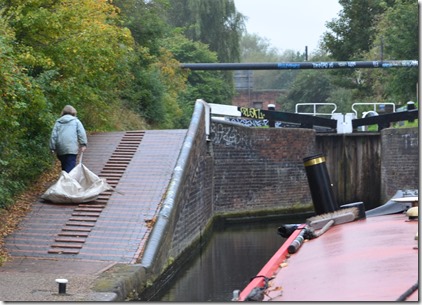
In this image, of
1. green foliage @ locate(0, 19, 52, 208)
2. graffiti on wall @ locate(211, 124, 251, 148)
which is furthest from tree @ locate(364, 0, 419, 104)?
green foliage @ locate(0, 19, 52, 208)

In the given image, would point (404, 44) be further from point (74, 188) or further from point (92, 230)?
point (92, 230)

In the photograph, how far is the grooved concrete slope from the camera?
12008 millimetres

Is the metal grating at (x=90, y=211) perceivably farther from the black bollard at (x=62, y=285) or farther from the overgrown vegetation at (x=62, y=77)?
the black bollard at (x=62, y=285)

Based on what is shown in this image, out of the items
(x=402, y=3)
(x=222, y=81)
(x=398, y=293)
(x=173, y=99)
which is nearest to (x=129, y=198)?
(x=398, y=293)

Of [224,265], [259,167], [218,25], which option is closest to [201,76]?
[218,25]

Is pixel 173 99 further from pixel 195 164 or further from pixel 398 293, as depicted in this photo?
pixel 398 293

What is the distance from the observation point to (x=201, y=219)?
1803 centimetres

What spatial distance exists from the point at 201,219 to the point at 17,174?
5017mm

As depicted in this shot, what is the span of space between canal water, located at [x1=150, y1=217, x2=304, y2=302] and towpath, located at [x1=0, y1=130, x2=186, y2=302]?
1009mm

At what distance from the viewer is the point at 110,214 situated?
43.9 ft

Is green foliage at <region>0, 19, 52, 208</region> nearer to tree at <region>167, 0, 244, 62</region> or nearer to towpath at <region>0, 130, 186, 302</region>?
towpath at <region>0, 130, 186, 302</region>

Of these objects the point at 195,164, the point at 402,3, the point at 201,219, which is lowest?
the point at 201,219

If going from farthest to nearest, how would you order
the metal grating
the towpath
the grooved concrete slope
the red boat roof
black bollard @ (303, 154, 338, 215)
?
1. the metal grating
2. the grooved concrete slope
3. black bollard @ (303, 154, 338, 215)
4. the towpath
5. the red boat roof

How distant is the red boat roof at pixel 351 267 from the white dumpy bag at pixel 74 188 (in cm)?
544
